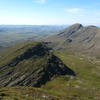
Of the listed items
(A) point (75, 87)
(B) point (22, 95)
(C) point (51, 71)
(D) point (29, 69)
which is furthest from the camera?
(C) point (51, 71)

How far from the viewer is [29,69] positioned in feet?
556

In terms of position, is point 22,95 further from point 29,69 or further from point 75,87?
point 29,69

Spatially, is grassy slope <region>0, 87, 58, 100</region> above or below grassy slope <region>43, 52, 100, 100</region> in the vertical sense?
above

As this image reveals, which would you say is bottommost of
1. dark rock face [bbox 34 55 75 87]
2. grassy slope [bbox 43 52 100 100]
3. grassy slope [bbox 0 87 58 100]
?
grassy slope [bbox 43 52 100 100]

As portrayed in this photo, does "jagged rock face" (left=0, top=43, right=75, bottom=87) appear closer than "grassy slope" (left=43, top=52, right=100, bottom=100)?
No

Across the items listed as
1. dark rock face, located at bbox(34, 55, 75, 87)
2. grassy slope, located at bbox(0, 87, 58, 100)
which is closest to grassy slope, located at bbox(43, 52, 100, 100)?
dark rock face, located at bbox(34, 55, 75, 87)

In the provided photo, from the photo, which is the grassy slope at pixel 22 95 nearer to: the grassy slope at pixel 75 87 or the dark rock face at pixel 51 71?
the grassy slope at pixel 75 87

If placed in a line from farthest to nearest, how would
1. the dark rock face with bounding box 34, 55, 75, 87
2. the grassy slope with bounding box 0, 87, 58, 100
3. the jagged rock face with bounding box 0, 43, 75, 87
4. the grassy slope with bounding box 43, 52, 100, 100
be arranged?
the dark rock face with bounding box 34, 55, 75, 87 < the jagged rock face with bounding box 0, 43, 75, 87 < the grassy slope with bounding box 43, 52, 100, 100 < the grassy slope with bounding box 0, 87, 58, 100

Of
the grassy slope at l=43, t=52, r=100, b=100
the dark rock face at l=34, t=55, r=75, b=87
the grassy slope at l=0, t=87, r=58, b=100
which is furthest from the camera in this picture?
the dark rock face at l=34, t=55, r=75, b=87

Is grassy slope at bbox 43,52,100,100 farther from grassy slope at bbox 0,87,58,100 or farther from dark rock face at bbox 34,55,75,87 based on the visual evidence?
grassy slope at bbox 0,87,58,100

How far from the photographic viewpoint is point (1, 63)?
17888 centimetres

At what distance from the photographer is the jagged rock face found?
151125mm

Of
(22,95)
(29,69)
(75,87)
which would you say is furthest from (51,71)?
(22,95)

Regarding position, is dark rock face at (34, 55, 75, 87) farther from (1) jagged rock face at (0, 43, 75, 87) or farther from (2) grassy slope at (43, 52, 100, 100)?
(2) grassy slope at (43, 52, 100, 100)
